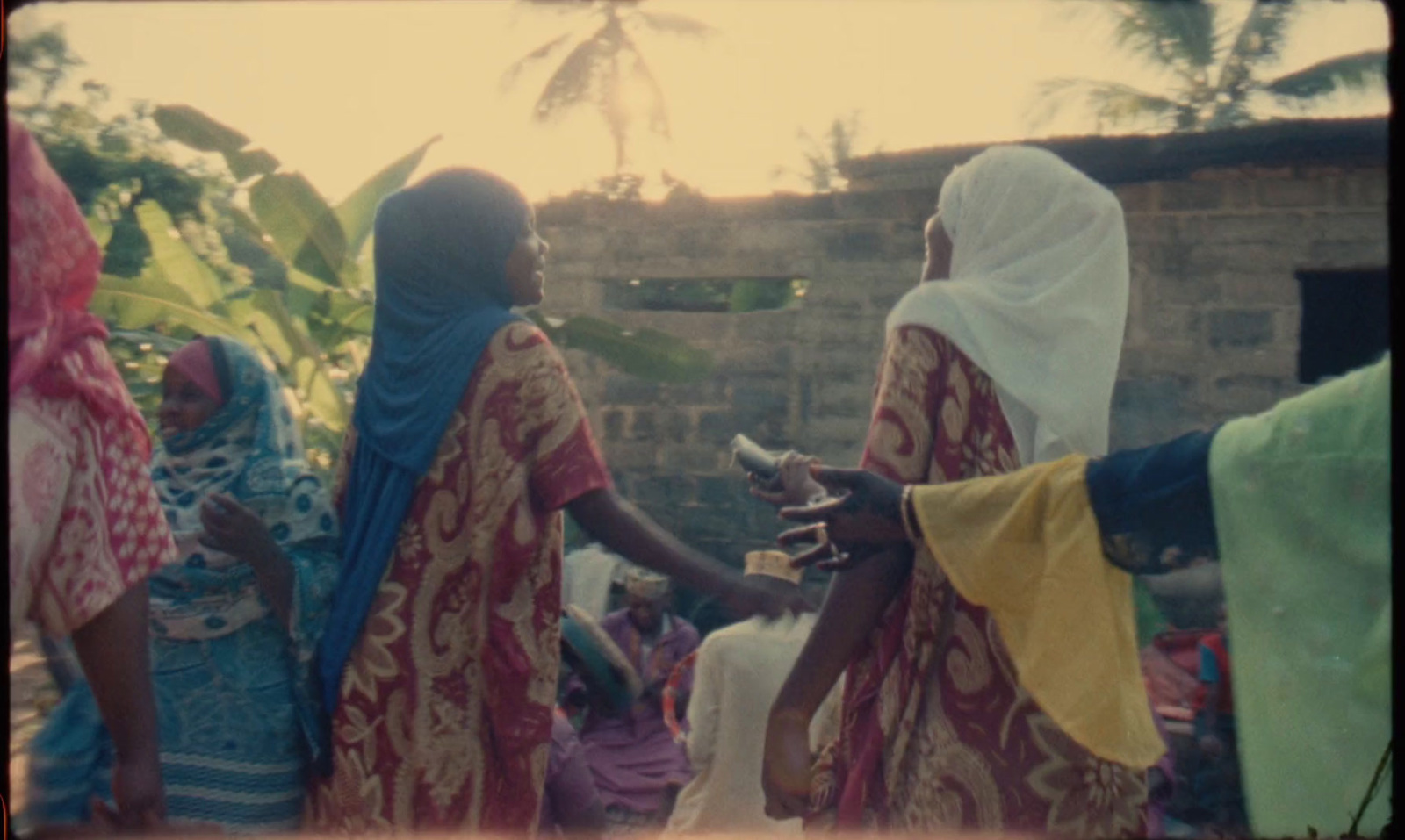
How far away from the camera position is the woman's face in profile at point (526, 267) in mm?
2305

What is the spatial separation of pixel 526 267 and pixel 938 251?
714 millimetres

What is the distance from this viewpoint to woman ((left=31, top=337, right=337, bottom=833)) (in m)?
2.23

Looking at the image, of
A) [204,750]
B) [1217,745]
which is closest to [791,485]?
[204,750]

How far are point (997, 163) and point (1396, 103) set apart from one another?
0.61 m

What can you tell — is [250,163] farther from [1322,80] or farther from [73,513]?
[1322,80]

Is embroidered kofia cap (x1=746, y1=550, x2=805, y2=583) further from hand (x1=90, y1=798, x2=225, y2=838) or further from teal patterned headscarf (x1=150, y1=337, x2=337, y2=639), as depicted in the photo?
hand (x1=90, y1=798, x2=225, y2=838)

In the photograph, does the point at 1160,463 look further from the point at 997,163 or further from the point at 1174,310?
the point at 1174,310

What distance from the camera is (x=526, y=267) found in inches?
91.1

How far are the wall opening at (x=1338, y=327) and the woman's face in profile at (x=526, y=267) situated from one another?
5.47m

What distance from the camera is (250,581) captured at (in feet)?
7.57

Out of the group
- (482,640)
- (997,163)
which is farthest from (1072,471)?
(482,640)

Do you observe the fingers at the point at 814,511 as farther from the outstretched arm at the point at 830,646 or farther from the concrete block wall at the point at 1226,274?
the concrete block wall at the point at 1226,274

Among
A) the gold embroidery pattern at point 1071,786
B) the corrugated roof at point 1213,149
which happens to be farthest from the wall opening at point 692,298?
the gold embroidery pattern at point 1071,786

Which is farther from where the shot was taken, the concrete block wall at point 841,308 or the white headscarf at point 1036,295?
the concrete block wall at point 841,308
